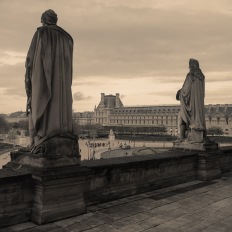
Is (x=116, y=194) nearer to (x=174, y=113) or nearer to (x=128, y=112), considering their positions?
(x=174, y=113)

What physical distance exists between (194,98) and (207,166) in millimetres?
2086

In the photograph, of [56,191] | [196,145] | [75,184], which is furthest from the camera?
[196,145]

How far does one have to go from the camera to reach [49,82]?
542 cm

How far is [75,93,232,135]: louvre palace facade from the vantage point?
136125 millimetres

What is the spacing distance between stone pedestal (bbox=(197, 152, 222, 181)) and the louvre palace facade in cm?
12693

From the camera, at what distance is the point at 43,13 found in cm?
573

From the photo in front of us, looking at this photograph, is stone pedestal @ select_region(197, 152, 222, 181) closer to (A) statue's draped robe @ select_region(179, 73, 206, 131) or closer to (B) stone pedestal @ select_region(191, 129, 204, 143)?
(B) stone pedestal @ select_region(191, 129, 204, 143)

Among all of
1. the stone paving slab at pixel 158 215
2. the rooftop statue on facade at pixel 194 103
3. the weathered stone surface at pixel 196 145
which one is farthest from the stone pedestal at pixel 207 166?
the stone paving slab at pixel 158 215

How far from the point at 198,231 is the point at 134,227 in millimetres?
1011

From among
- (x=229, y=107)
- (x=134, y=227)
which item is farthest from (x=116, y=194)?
(x=229, y=107)

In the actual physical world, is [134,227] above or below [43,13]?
below

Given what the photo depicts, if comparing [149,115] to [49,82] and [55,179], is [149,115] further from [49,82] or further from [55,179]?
[55,179]

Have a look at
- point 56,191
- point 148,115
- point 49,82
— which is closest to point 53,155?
point 56,191

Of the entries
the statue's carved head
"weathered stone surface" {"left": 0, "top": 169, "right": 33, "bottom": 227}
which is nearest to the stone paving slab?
"weathered stone surface" {"left": 0, "top": 169, "right": 33, "bottom": 227}
